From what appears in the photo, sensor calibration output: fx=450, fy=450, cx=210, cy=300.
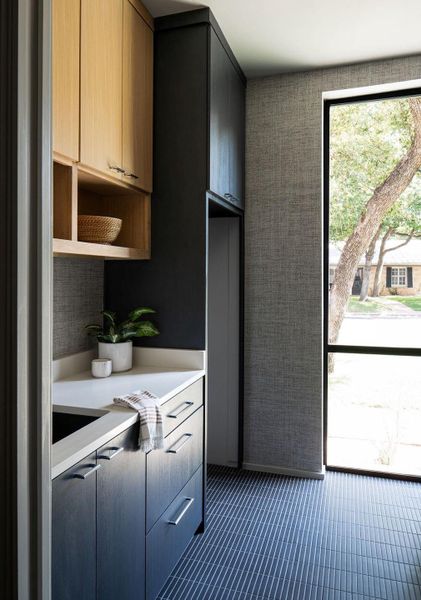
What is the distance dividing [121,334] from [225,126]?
1277 millimetres

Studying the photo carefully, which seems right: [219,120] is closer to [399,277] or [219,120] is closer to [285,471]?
[399,277]

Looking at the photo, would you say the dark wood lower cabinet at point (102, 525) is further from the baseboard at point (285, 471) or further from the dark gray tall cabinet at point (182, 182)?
the baseboard at point (285, 471)

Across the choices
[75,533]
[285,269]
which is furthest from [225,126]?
[75,533]

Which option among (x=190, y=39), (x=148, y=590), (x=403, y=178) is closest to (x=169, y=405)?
(x=148, y=590)

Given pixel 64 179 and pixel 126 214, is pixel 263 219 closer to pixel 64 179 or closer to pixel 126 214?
pixel 126 214

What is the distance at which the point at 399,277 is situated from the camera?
9.33ft

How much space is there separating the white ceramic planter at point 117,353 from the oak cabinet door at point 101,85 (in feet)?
2.66

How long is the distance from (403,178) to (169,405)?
208 cm

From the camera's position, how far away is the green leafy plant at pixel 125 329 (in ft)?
7.30

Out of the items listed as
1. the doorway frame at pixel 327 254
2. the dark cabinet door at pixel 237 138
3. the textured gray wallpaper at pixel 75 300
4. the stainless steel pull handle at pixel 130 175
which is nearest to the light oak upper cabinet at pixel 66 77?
the stainless steel pull handle at pixel 130 175

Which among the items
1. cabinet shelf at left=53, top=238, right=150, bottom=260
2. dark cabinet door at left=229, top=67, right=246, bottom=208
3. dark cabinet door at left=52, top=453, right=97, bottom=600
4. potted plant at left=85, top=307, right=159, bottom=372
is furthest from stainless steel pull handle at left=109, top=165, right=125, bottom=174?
dark cabinet door at left=52, top=453, right=97, bottom=600

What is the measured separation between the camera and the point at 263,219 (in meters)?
2.94

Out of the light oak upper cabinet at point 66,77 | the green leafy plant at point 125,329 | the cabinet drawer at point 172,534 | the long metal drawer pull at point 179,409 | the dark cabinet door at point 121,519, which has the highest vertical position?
the light oak upper cabinet at point 66,77

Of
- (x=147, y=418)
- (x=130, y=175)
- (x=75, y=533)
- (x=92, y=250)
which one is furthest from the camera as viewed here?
(x=130, y=175)
